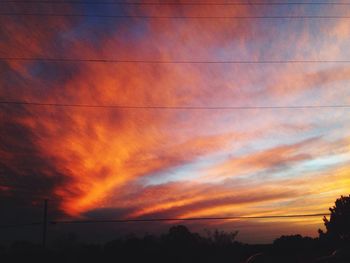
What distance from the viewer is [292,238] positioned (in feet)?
212

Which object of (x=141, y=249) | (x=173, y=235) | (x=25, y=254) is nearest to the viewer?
(x=25, y=254)

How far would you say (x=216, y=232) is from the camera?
103 metres

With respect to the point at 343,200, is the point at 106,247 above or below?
below

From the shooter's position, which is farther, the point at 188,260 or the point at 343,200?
the point at 343,200

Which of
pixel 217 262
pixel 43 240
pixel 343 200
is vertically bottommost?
pixel 217 262

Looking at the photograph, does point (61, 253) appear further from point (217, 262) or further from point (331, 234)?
point (331, 234)

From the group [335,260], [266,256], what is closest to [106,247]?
[266,256]

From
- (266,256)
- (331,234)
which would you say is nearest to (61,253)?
(266,256)

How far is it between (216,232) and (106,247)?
53.2m

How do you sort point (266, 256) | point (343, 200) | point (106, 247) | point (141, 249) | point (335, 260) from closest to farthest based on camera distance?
point (335, 260)
point (266, 256)
point (141, 249)
point (106, 247)
point (343, 200)

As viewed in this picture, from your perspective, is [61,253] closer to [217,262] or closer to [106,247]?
[106,247]

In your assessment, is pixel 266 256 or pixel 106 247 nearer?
pixel 266 256

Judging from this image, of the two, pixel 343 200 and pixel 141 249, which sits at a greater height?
pixel 343 200

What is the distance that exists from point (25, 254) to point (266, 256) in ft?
93.4
